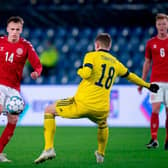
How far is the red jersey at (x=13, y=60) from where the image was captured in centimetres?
884

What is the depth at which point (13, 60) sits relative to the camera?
29.0ft

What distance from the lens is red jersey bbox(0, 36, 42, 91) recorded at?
29.0ft

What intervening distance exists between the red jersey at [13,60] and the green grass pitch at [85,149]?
3.42 feet

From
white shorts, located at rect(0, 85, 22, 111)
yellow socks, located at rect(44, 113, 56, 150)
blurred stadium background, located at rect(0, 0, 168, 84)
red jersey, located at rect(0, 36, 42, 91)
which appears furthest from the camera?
blurred stadium background, located at rect(0, 0, 168, 84)

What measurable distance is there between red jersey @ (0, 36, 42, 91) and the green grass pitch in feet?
3.42

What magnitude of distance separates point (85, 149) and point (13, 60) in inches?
90.6

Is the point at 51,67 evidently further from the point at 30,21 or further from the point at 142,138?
the point at 142,138

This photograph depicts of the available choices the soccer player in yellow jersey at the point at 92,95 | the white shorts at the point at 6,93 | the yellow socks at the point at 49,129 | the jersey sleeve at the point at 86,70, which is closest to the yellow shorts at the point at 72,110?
the soccer player in yellow jersey at the point at 92,95

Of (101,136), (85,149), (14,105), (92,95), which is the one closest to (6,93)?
(14,105)

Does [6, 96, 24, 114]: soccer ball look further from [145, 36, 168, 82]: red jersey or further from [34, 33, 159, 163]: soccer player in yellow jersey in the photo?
[145, 36, 168, 82]: red jersey

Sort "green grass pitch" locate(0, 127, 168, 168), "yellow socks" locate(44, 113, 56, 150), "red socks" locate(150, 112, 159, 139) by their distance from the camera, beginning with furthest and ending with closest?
"red socks" locate(150, 112, 159, 139)
"green grass pitch" locate(0, 127, 168, 168)
"yellow socks" locate(44, 113, 56, 150)

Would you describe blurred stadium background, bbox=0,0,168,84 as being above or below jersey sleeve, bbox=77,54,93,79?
above

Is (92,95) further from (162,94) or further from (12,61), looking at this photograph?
(162,94)

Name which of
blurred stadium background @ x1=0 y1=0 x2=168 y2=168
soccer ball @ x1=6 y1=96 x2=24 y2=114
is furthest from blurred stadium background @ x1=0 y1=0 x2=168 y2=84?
soccer ball @ x1=6 y1=96 x2=24 y2=114
